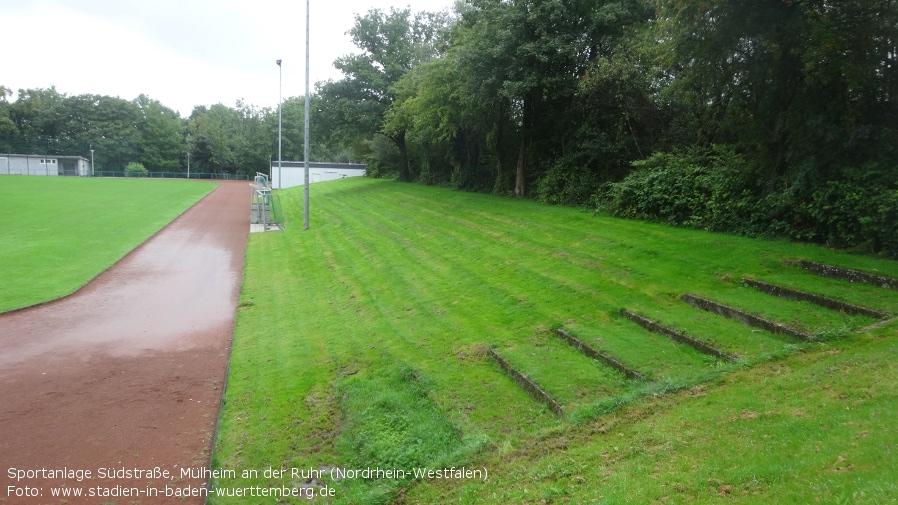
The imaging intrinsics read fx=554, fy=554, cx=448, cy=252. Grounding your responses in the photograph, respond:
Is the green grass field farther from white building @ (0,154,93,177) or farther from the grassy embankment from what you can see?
white building @ (0,154,93,177)

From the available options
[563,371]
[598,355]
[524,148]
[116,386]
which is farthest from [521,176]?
[116,386]

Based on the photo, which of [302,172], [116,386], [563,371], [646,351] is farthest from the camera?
[302,172]

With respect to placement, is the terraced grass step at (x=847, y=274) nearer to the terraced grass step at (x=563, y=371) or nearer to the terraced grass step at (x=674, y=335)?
the terraced grass step at (x=674, y=335)

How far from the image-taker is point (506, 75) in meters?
19.4

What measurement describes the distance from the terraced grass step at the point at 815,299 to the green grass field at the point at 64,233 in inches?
641

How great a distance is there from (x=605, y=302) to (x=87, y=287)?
14.3 metres

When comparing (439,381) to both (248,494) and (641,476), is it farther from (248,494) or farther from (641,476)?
(641,476)

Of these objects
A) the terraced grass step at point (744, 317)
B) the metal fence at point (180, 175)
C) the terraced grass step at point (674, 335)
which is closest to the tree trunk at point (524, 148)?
the terraced grass step at point (744, 317)

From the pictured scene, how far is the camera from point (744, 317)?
8219 millimetres

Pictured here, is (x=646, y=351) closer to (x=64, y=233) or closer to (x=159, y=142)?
(x=64, y=233)

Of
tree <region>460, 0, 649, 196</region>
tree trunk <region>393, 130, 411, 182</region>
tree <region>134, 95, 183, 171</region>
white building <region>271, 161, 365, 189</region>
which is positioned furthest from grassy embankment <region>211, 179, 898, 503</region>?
tree <region>134, 95, 183, 171</region>

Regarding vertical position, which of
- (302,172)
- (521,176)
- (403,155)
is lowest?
(302,172)

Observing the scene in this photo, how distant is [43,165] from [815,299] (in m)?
90.2

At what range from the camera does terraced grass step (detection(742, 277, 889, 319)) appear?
300 inches
